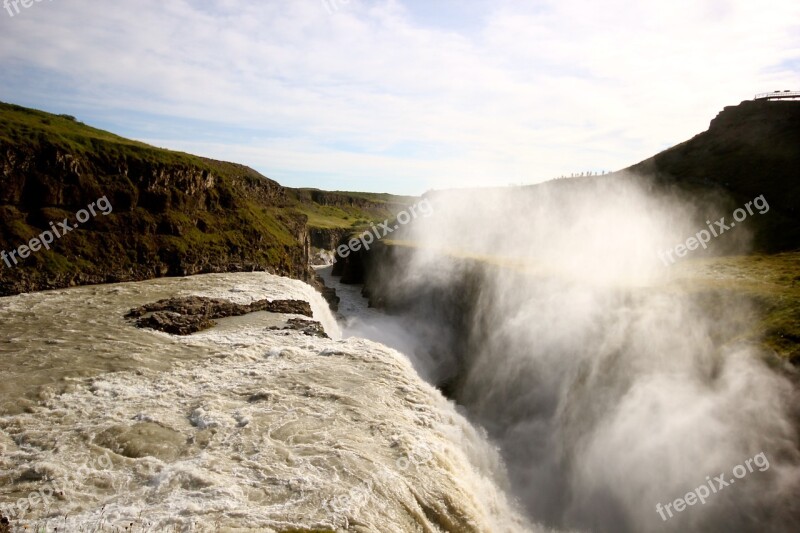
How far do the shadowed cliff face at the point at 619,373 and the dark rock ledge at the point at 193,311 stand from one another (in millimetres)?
10654

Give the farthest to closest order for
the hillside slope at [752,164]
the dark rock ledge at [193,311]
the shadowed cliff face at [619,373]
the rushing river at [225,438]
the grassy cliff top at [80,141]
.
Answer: the grassy cliff top at [80,141], the hillside slope at [752,164], the dark rock ledge at [193,311], the shadowed cliff face at [619,373], the rushing river at [225,438]

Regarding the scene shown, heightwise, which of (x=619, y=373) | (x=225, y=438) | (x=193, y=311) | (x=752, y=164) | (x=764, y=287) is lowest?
(x=225, y=438)

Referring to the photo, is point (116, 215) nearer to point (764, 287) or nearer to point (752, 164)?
point (764, 287)

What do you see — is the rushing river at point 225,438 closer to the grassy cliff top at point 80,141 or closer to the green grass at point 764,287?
the green grass at point 764,287

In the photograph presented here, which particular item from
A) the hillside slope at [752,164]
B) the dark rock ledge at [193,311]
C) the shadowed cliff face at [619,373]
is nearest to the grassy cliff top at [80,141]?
the dark rock ledge at [193,311]

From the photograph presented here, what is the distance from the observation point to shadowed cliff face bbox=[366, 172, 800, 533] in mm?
12984

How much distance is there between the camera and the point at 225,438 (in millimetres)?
12891

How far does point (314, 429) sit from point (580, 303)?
49.8 feet

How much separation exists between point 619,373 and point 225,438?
1511 cm

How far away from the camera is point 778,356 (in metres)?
13.6

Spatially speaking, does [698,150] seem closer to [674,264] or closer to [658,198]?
[658,198]

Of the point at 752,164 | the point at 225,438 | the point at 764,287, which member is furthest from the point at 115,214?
the point at 752,164

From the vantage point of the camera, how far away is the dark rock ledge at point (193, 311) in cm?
Result: 2306

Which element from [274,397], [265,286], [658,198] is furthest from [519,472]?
[658,198]
